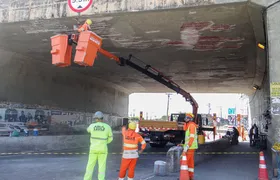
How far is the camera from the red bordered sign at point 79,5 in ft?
30.0

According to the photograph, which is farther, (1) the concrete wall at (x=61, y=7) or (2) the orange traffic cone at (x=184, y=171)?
(1) the concrete wall at (x=61, y=7)

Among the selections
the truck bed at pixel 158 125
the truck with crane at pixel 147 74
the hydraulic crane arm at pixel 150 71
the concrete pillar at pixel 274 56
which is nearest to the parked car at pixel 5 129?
the truck with crane at pixel 147 74

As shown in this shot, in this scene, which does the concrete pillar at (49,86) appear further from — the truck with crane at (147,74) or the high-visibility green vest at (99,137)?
the high-visibility green vest at (99,137)

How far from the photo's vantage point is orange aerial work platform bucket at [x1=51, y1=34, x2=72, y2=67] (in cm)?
774

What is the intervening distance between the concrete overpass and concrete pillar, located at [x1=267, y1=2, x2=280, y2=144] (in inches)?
1.0

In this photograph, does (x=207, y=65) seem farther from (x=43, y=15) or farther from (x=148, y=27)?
(x=43, y=15)

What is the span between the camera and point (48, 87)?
1686 cm

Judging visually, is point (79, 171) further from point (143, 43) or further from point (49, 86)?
point (49, 86)

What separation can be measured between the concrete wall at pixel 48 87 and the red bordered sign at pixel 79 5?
660 cm

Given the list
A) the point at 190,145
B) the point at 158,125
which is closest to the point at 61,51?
the point at 190,145

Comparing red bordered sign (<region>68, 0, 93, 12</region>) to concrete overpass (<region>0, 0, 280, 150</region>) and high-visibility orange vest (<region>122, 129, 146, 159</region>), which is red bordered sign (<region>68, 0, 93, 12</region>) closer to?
concrete overpass (<region>0, 0, 280, 150</region>)

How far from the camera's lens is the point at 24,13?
990 centimetres

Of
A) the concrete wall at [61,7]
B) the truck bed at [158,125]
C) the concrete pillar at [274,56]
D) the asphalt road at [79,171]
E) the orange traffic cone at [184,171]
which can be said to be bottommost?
the asphalt road at [79,171]

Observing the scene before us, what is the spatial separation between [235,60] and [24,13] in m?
10.9
